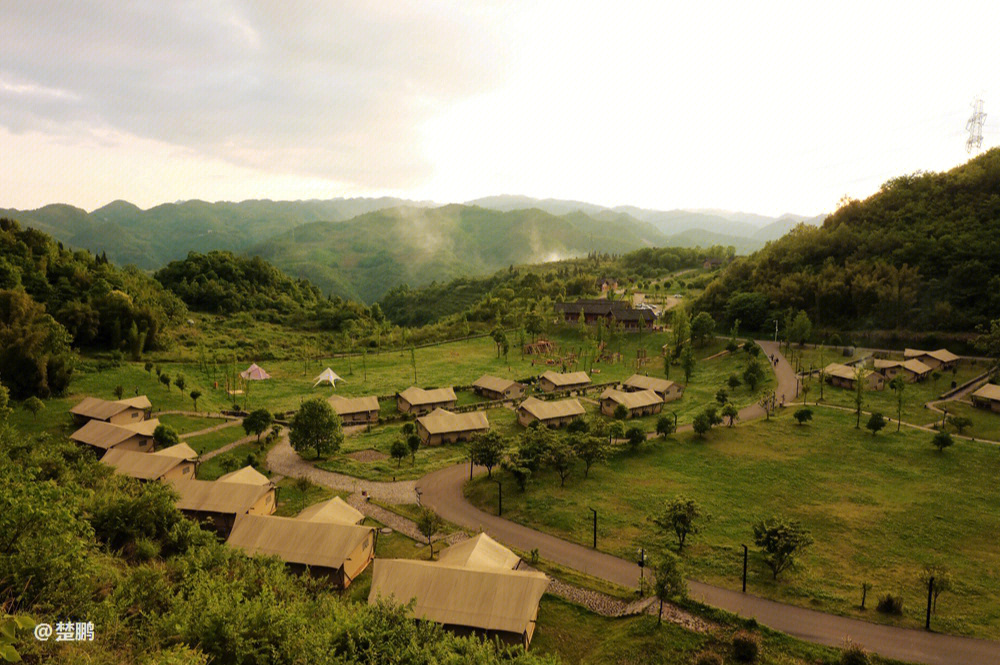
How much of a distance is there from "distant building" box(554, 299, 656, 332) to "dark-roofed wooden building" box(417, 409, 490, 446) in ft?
134

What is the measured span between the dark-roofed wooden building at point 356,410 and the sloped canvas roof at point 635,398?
23556mm

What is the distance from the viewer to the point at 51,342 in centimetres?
4606

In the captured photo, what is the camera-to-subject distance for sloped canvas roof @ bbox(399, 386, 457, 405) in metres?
54.5

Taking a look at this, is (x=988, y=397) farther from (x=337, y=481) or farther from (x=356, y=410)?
(x=356, y=410)

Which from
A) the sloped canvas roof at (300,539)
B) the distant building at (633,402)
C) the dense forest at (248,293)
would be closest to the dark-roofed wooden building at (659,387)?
the distant building at (633,402)

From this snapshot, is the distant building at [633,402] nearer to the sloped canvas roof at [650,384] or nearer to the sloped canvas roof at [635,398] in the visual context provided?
the sloped canvas roof at [635,398]

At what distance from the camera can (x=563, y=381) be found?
5997 cm

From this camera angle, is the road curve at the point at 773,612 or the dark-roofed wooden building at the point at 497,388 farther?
the dark-roofed wooden building at the point at 497,388

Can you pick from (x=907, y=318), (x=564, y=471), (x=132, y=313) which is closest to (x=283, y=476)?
(x=564, y=471)

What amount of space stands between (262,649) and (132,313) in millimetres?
64737

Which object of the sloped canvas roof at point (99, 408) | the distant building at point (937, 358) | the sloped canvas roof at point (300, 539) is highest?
the distant building at point (937, 358)

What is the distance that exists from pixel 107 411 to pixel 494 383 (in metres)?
35.9

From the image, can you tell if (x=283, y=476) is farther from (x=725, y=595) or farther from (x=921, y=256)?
(x=921, y=256)

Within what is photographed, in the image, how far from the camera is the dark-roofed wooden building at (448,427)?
46094 mm
